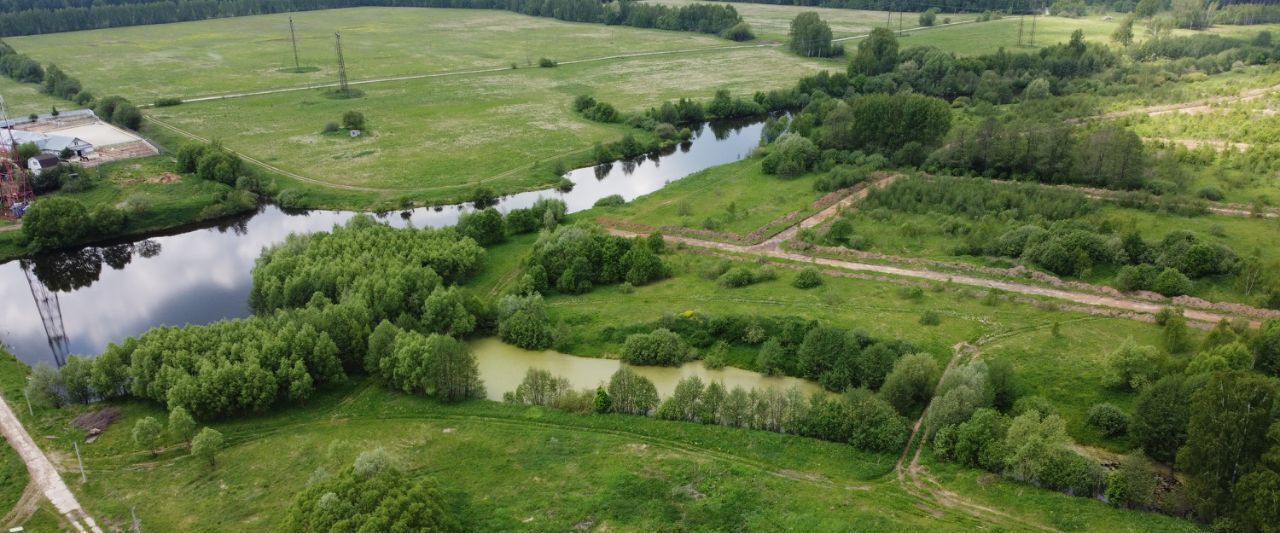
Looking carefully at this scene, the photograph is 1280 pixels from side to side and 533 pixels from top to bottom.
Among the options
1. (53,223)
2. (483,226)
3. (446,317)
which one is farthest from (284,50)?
(446,317)

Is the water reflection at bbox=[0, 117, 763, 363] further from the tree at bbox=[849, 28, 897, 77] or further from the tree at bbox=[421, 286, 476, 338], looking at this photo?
the tree at bbox=[849, 28, 897, 77]

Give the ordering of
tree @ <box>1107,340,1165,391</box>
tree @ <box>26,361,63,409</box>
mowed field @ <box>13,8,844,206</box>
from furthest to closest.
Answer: mowed field @ <box>13,8,844,206</box>
tree @ <box>26,361,63,409</box>
tree @ <box>1107,340,1165,391</box>

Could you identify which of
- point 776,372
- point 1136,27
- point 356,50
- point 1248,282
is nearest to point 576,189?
point 776,372

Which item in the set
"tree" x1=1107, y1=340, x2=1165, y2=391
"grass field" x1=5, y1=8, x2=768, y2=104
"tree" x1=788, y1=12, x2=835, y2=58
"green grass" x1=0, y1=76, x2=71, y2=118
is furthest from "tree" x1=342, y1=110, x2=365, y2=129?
"tree" x1=788, y1=12, x2=835, y2=58

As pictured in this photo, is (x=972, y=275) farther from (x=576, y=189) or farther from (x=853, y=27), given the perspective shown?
(x=853, y=27)

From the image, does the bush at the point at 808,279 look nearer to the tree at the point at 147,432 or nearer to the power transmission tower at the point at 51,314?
the tree at the point at 147,432

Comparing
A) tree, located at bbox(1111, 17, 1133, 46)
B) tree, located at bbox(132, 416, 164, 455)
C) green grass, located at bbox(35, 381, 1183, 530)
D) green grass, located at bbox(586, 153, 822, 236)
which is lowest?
green grass, located at bbox(35, 381, 1183, 530)

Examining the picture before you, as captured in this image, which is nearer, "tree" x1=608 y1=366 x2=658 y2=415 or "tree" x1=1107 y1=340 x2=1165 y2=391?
"tree" x1=1107 y1=340 x2=1165 y2=391

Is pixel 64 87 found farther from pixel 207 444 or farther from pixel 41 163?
pixel 207 444
